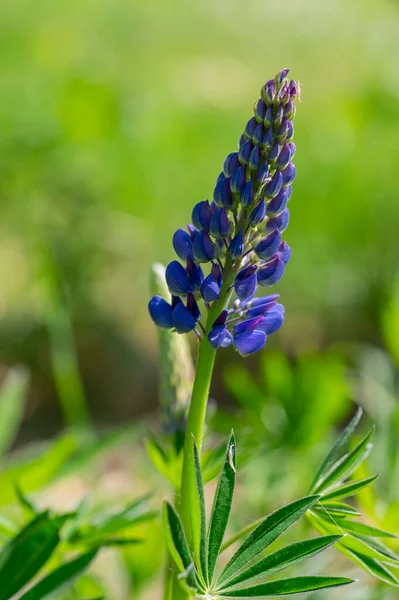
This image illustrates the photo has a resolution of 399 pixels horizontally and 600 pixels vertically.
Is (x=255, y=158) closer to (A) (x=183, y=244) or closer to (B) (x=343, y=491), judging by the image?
(A) (x=183, y=244)

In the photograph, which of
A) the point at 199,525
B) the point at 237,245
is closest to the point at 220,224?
the point at 237,245

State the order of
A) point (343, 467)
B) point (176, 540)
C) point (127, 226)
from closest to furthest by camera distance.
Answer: point (176, 540) → point (343, 467) → point (127, 226)

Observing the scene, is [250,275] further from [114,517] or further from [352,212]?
[352,212]

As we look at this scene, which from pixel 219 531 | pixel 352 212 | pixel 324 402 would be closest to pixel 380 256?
pixel 352 212

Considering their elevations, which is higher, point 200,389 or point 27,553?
point 200,389

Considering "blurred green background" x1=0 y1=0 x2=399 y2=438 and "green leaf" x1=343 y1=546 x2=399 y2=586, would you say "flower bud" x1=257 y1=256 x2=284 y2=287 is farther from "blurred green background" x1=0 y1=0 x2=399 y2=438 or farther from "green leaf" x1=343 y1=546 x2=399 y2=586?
"blurred green background" x1=0 y1=0 x2=399 y2=438

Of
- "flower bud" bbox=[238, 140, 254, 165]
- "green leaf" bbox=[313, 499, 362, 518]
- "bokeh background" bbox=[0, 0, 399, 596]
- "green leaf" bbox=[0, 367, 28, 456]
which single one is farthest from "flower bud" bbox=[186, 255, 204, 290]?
"bokeh background" bbox=[0, 0, 399, 596]
